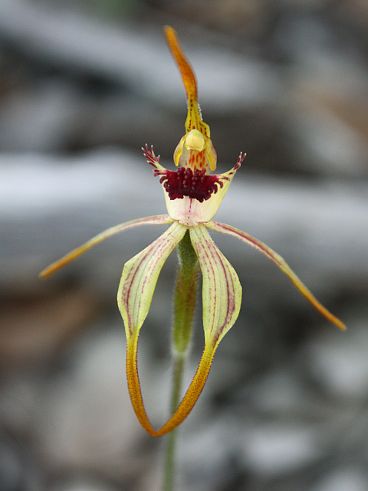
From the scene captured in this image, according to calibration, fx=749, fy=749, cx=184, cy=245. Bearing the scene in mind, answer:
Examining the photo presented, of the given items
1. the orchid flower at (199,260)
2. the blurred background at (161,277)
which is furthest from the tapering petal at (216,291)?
the blurred background at (161,277)

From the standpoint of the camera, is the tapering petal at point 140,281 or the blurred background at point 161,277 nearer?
the tapering petal at point 140,281

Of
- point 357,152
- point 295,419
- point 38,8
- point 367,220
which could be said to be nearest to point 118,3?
point 38,8

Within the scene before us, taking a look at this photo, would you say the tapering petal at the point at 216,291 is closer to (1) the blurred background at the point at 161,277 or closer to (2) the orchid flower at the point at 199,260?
(2) the orchid flower at the point at 199,260

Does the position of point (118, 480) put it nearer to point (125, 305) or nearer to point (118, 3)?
point (125, 305)

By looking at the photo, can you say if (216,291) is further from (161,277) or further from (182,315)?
(161,277)

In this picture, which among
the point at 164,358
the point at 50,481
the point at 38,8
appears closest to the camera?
the point at 50,481

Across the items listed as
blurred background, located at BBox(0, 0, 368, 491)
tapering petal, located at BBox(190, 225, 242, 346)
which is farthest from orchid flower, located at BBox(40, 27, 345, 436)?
blurred background, located at BBox(0, 0, 368, 491)
